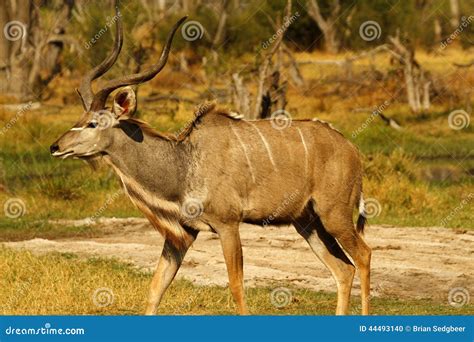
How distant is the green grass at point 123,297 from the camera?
6914 millimetres

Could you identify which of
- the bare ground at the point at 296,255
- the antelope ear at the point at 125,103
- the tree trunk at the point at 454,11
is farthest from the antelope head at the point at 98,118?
the tree trunk at the point at 454,11

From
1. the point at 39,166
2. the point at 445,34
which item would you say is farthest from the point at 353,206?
the point at 445,34

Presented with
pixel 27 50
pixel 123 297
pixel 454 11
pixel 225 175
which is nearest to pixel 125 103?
pixel 225 175

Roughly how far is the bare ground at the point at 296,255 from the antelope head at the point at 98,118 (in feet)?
5.45

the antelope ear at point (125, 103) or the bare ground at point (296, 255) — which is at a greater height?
the antelope ear at point (125, 103)

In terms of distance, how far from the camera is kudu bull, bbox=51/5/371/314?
644cm

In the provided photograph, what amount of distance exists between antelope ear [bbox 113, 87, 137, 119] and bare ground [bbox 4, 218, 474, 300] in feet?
5.59

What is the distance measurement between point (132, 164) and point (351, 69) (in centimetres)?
1187

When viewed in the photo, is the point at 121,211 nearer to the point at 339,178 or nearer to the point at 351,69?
the point at 339,178

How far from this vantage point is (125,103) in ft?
21.2

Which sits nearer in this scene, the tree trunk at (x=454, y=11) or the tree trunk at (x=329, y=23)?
the tree trunk at (x=329, y=23)

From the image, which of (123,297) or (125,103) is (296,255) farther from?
(125,103)

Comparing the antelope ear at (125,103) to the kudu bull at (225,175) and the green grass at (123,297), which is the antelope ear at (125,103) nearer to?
the kudu bull at (225,175)

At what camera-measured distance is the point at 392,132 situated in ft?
48.1
